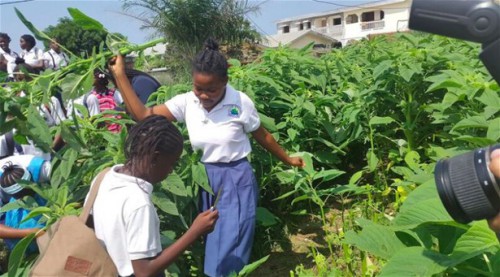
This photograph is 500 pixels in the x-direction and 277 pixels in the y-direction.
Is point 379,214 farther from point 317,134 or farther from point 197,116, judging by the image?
point 197,116

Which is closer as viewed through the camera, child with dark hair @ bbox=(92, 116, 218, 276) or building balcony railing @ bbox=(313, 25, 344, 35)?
child with dark hair @ bbox=(92, 116, 218, 276)

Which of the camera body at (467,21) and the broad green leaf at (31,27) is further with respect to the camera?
the broad green leaf at (31,27)

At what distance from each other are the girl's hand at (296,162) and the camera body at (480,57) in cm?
168

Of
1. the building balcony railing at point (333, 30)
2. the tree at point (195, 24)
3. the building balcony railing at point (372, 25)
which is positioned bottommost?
the building balcony railing at point (333, 30)

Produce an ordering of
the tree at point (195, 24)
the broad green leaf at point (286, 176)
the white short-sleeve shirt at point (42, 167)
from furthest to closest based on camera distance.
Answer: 1. the tree at point (195, 24)
2. the broad green leaf at point (286, 176)
3. the white short-sleeve shirt at point (42, 167)

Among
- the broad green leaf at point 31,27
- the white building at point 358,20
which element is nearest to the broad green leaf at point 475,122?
the broad green leaf at point 31,27

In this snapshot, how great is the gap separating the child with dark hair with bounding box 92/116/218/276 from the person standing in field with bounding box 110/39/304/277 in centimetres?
69

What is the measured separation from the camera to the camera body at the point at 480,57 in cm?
101

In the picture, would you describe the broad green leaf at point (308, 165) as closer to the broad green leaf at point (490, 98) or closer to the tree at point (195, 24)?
the broad green leaf at point (490, 98)

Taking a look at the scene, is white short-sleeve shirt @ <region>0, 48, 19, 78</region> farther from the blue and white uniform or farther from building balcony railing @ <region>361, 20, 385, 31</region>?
building balcony railing @ <region>361, 20, 385, 31</region>

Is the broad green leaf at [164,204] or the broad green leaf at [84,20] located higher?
the broad green leaf at [84,20]

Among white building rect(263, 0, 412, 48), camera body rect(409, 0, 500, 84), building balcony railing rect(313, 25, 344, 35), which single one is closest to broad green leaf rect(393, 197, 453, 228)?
camera body rect(409, 0, 500, 84)

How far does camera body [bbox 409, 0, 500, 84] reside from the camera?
1009mm

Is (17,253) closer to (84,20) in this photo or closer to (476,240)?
(84,20)
